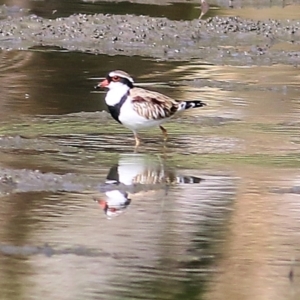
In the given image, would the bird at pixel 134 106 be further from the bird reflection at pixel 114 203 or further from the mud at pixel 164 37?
the mud at pixel 164 37

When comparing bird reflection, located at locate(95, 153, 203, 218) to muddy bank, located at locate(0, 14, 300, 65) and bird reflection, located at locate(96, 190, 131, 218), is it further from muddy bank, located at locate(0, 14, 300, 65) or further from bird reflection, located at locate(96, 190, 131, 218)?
muddy bank, located at locate(0, 14, 300, 65)

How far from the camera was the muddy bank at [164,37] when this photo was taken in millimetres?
17219

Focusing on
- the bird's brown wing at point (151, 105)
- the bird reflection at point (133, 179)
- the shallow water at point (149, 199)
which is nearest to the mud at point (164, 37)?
the shallow water at point (149, 199)

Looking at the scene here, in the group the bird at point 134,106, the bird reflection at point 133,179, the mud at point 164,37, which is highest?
the mud at point 164,37

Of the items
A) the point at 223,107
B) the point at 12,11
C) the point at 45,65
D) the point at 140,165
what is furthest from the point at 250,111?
the point at 12,11

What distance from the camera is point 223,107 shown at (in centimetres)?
1220

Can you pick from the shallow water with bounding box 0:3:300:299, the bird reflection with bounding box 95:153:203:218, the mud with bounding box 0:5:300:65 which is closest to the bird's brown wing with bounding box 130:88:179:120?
the shallow water with bounding box 0:3:300:299

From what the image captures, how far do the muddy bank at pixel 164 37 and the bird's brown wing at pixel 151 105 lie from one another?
20.9 ft

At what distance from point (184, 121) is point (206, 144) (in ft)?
4.17

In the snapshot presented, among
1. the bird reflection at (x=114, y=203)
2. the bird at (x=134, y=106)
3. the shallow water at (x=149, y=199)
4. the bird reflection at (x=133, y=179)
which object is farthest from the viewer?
the bird at (x=134, y=106)

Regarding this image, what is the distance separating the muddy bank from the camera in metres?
17.2

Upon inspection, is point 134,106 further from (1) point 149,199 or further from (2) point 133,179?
(1) point 149,199

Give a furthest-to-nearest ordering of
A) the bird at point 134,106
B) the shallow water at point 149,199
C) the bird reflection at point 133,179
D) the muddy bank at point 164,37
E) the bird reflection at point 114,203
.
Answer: the muddy bank at point 164,37 → the bird at point 134,106 → the bird reflection at point 133,179 → the bird reflection at point 114,203 → the shallow water at point 149,199

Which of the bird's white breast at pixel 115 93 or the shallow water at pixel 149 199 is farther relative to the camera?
the bird's white breast at pixel 115 93
